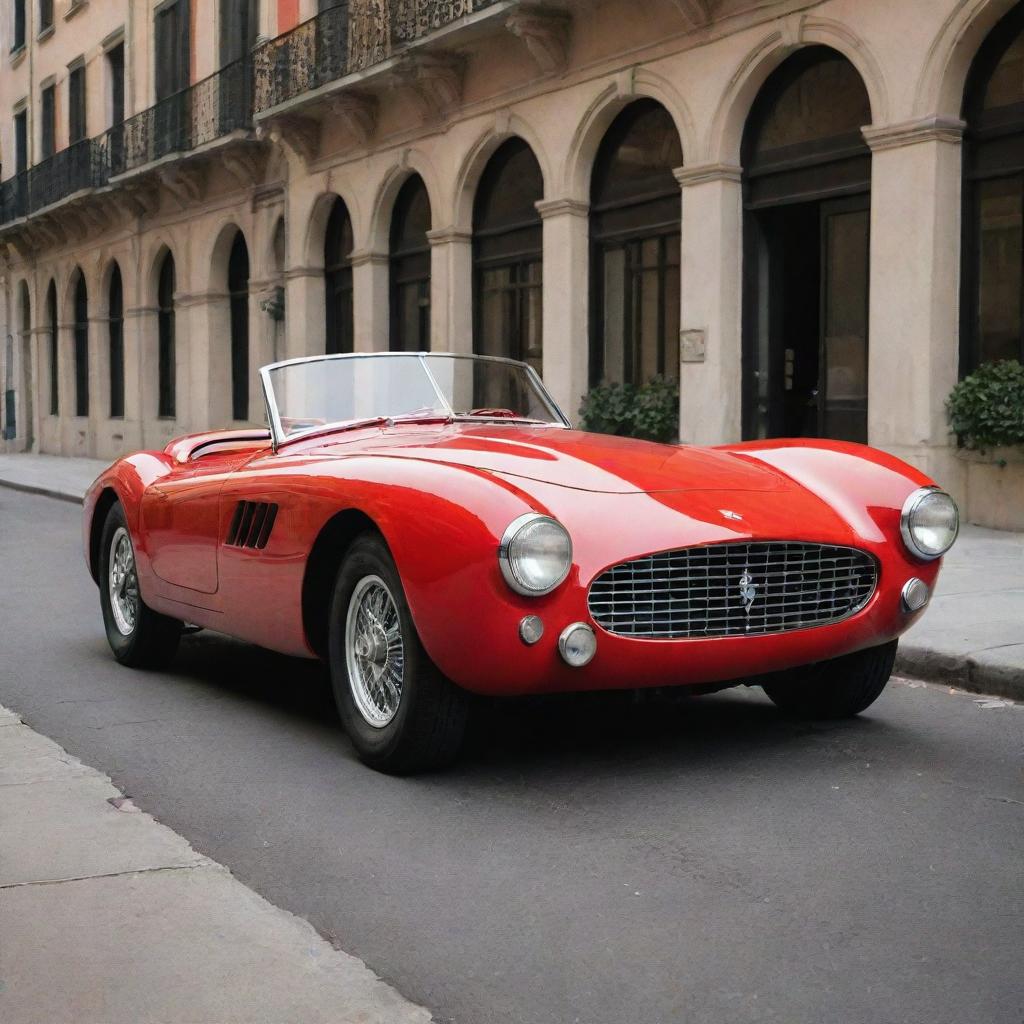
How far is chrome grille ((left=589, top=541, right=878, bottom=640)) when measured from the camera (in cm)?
463

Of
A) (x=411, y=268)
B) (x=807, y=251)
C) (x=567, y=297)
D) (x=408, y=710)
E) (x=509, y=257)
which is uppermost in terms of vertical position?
(x=411, y=268)

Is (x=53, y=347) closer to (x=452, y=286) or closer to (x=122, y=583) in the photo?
(x=452, y=286)

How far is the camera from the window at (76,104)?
1344 inches

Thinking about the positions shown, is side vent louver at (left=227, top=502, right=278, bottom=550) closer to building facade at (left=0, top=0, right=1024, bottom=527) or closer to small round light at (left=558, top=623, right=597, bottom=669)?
small round light at (left=558, top=623, right=597, bottom=669)

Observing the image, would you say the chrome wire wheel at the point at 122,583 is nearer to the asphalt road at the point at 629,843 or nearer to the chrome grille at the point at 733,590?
the asphalt road at the point at 629,843

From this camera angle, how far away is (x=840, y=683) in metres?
5.57

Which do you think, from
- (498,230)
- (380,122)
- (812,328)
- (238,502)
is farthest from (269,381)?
(380,122)

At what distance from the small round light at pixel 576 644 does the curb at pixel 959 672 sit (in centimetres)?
259

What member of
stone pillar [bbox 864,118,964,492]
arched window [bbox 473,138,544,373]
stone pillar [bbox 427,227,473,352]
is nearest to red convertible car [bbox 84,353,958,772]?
stone pillar [bbox 864,118,964,492]

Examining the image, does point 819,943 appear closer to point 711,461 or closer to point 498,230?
point 711,461

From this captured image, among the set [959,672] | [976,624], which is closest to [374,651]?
[959,672]

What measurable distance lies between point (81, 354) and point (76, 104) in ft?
18.3

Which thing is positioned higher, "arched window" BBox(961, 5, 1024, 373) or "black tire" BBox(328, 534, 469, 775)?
"arched window" BBox(961, 5, 1024, 373)

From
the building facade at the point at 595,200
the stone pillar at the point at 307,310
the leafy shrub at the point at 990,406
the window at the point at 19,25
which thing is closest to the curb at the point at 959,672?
the leafy shrub at the point at 990,406
